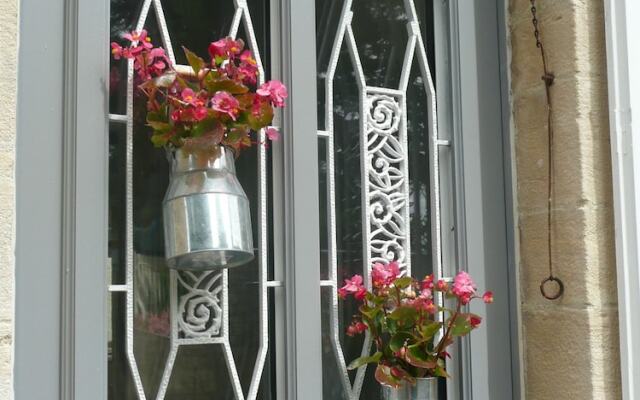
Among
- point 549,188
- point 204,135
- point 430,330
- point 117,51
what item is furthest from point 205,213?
point 549,188

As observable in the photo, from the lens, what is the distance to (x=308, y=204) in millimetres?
2170

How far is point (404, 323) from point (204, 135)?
0.63 metres

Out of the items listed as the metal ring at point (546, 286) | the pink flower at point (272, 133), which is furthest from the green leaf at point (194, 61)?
the metal ring at point (546, 286)

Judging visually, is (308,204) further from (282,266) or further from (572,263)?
(572,263)

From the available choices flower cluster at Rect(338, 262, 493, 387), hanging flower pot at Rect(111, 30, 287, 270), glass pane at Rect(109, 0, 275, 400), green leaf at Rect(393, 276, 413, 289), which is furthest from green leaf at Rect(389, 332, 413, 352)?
hanging flower pot at Rect(111, 30, 287, 270)

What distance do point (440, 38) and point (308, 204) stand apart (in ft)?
2.00

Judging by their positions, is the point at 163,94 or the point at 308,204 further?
the point at 308,204

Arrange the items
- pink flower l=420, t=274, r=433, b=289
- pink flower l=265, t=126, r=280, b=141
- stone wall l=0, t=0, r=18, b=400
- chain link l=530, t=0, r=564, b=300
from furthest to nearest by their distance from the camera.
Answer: chain link l=530, t=0, r=564, b=300 → pink flower l=420, t=274, r=433, b=289 → pink flower l=265, t=126, r=280, b=141 → stone wall l=0, t=0, r=18, b=400

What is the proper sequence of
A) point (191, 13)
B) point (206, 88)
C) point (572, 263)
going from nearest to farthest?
point (206, 88) < point (191, 13) < point (572, 263)

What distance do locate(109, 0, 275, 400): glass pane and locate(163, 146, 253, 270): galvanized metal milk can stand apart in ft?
0.24

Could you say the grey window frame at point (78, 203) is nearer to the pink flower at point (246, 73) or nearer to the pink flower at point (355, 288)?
the pink flower at point (355, 288)

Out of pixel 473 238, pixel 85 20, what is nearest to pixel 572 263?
pixel 473 238

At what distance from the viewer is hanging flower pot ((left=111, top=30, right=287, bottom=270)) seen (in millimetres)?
1904

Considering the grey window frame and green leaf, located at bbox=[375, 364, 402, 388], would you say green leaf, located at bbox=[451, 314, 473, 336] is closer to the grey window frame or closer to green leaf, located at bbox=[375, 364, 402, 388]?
green leaf, located at bbox=[375, 364, 402, 388]
